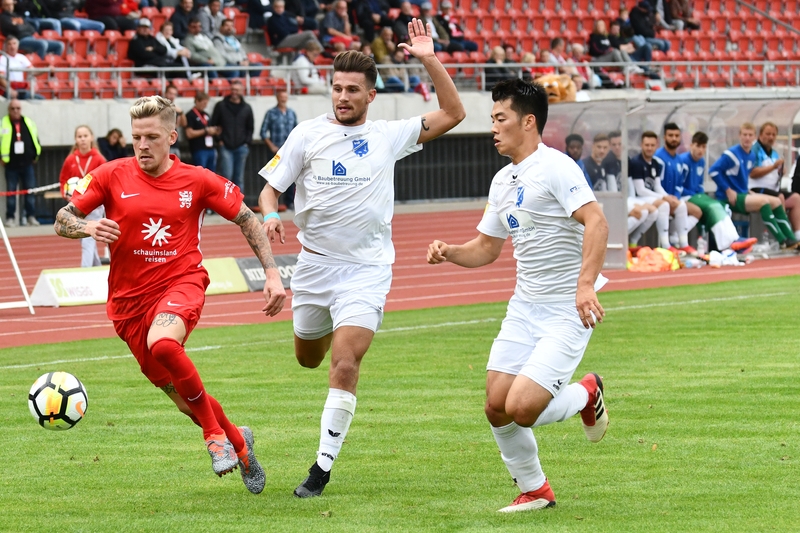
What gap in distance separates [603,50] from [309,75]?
31.3ft

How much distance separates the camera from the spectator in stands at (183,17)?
2706 centimetres

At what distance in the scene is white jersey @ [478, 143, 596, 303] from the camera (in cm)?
655

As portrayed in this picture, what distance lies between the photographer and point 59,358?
12539 millimetres

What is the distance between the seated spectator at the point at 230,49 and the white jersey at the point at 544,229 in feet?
73.0

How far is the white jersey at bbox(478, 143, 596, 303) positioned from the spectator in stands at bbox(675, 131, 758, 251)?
1522 cm

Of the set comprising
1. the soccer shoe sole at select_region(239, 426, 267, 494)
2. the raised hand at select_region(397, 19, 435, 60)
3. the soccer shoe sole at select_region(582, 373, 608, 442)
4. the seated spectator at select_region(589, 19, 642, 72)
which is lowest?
the soccer shoe sole at select_region(239, 426, 267, 494)

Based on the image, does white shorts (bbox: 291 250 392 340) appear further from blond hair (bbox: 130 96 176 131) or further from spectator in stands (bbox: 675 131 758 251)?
spectator in stands (bbox: 675 131 758 251)

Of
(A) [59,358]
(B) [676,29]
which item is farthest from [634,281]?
(B) [676,29]

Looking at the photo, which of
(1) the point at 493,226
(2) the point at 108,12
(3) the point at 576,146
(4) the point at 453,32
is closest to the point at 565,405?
(1) the point at 493,226

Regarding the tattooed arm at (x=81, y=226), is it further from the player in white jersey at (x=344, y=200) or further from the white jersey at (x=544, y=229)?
the white jersey at (x=544, y=229)

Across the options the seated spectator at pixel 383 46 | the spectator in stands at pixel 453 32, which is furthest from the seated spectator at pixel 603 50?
the seated spectator at pixel 383 46

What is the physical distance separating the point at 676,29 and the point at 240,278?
941 inches

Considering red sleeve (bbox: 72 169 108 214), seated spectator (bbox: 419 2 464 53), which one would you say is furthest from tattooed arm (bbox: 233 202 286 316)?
seated spectator (bbox: 419 2 464 53)

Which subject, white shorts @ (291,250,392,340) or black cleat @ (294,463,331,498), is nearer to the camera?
black cleat @ (294,463,331,498)
